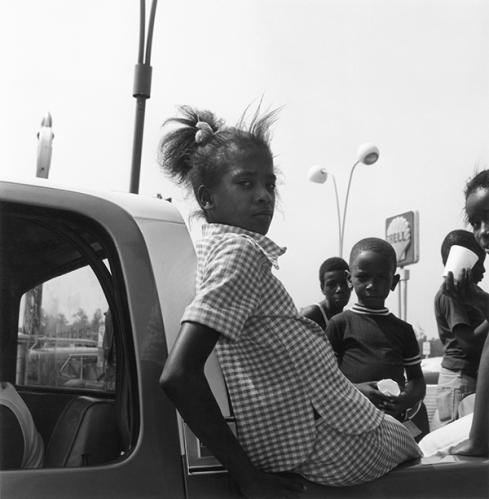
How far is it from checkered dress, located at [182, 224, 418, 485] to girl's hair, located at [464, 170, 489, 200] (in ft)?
3.05

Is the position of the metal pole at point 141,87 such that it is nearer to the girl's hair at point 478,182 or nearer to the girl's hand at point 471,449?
the girl's hair at point 478,182

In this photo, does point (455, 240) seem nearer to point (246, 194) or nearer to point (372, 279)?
point (372, 279)

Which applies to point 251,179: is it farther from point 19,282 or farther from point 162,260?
point 19,282

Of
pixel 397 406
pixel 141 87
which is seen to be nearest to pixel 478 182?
pixel 397 406

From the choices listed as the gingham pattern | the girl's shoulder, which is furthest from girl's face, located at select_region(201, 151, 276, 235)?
the gingham pattern

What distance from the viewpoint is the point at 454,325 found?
3988 mm

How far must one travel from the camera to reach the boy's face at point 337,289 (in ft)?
14.4

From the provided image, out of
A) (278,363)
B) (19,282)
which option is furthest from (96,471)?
(19,282)

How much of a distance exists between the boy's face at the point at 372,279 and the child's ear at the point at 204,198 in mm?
1653

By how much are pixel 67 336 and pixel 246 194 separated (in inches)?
21.6

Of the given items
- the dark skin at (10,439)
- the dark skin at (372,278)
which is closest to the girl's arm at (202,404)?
the dark skin at (10,439)

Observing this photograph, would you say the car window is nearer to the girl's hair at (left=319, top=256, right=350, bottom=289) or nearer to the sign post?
the girl's hair at (left=319, top=256, right=350, bottom=289)

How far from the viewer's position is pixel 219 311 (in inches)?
58.5

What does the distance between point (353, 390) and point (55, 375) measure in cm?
73
